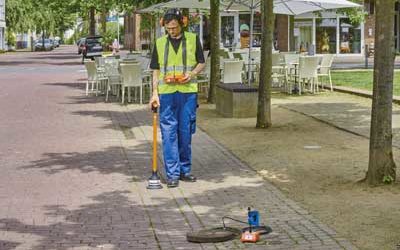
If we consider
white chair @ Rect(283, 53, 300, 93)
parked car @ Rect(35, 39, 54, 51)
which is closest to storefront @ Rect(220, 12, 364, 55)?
white chair @ Rect(283, 53, 300, 93)

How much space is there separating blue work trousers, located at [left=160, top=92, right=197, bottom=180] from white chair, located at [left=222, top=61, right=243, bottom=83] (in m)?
11.2

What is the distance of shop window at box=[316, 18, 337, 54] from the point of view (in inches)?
1987

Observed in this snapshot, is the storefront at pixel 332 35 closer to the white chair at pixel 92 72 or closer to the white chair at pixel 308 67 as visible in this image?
the white chair at pixel 92 72

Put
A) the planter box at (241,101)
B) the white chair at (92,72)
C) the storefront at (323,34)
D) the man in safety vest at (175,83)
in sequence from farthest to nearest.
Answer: the storefront at (323,34)
the white chair at (92,72)
the planter box at (241,101)
the man in safety vest at (175,83)

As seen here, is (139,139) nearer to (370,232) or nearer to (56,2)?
(370,232)

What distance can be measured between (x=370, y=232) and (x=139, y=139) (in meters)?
6.80

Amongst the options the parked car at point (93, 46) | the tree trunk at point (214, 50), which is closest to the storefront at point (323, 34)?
the parked car at point (93, 46)

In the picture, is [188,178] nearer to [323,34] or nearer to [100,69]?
[100,69]

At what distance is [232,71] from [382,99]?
1214cm

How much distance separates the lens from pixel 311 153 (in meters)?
10.7

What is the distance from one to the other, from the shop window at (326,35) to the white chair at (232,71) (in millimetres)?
31077

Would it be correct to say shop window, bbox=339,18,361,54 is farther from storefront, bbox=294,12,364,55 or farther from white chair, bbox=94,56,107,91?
white chair, bbox=94,56,107,91

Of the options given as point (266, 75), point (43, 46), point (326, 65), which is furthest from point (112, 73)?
point (43, 46)

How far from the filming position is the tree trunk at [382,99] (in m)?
8.09
